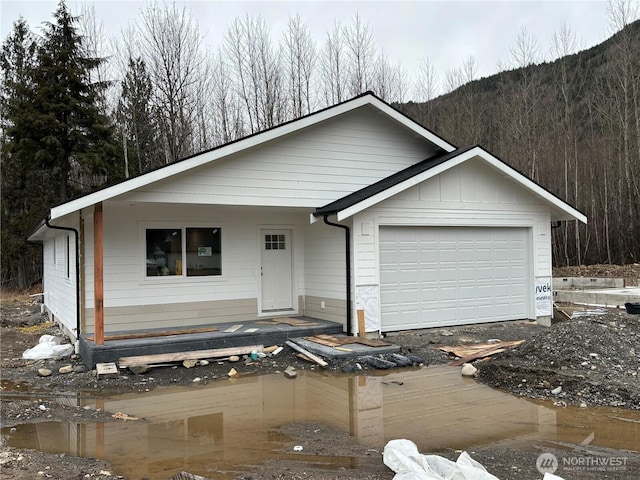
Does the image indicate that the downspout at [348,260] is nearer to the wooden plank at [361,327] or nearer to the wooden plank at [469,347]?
the wooden plank at [361,327]

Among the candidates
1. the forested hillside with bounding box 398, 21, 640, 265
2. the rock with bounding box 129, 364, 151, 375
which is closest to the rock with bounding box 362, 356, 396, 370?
the rock with bounding box 129, 364, 151, 375

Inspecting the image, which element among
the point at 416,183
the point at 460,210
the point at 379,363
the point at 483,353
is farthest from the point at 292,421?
the point at 460,210

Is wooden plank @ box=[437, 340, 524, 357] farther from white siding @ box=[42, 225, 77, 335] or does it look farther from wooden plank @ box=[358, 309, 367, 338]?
white siding @ box=[42, 225, 77, 335]

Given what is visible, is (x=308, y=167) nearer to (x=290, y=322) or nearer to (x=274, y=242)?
(x=274, y=242)

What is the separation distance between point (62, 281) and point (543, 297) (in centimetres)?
1229

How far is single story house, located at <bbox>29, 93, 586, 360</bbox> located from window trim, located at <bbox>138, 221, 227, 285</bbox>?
3cm

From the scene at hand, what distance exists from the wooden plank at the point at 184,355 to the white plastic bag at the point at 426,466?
5.37 metres

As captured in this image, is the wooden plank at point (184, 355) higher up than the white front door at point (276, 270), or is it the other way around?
the white front door at point (276, 270)

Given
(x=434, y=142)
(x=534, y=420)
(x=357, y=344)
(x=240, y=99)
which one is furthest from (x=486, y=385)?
(x=240, y=99)

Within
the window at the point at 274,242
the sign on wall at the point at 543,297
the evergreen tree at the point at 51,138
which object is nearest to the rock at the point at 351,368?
the window at the point at 274,242

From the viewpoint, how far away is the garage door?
11.6 m

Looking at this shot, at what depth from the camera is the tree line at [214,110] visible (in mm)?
25875

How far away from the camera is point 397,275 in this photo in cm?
1158

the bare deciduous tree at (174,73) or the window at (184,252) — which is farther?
the bare deciduous tree at (174,73)
